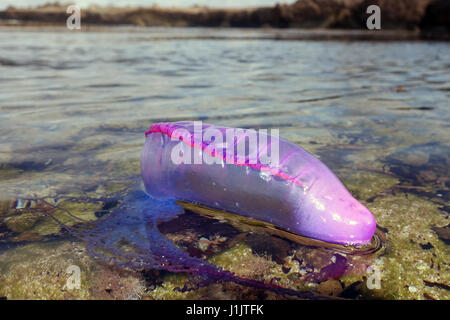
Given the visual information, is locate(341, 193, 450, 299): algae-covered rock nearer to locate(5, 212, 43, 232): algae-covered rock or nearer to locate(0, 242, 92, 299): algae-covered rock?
locate(0, 242, 92, 299): algae-covered rock

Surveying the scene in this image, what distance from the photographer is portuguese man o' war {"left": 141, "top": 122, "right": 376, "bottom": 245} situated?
1584 millimetres

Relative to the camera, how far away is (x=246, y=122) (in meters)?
3.65

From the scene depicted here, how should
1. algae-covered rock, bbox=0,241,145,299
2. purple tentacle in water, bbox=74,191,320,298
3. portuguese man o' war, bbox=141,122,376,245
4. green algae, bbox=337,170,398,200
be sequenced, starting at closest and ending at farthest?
algae-covered rock, bbox=0,241,145,299 → purple tentacle in water, bbox=74,191,320,298 → portuguese man o' war, bbox=141,122,376,245 → green algae, bbox=337,170,398,200

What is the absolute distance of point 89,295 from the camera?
1349 mm

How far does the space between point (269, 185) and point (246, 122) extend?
207 centimetres

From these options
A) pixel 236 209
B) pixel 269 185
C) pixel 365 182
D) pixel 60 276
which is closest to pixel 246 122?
pixel 365 182

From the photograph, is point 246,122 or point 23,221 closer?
point 23,221

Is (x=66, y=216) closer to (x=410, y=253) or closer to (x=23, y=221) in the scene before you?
(x=23, y=221)

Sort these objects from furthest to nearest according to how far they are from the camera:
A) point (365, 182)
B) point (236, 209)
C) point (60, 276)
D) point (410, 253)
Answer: point (365, 182) < point (236, 209) < point (410, 253) < point (60, 276)

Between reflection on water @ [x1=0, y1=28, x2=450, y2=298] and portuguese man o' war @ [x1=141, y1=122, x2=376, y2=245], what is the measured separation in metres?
0.26

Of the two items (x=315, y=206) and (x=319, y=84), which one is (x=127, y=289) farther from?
(x=319, y=84)

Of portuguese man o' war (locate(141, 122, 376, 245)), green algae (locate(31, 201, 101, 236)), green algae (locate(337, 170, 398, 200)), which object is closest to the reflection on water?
green algae (locate(337, 170, 398, 200))

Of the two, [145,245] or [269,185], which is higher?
[269,185]

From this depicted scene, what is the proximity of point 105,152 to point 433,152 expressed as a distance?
2337mm
